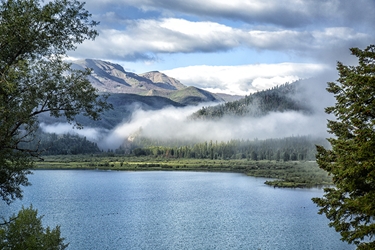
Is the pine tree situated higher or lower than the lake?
higher

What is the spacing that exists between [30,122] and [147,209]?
2954 inches

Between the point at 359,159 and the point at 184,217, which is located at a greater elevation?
the point at 359,159

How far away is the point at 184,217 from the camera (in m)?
84.6

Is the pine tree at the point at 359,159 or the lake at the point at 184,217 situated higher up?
the pine tree at the point at 359,159

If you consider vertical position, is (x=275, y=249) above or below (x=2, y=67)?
below

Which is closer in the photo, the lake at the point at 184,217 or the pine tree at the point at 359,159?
the pine tree at the point at 359,159

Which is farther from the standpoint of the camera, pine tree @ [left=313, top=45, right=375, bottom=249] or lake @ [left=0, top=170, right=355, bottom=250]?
lake @ [left=0, top=170, right=355, bottom=250]

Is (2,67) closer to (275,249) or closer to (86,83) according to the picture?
(86,83)

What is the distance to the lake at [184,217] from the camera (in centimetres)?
6412

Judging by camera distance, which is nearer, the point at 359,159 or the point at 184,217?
the point at 359,159

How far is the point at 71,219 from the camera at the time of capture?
80.4 metres

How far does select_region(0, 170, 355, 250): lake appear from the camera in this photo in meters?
64.1

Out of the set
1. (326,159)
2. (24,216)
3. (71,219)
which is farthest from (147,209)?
(326,159)

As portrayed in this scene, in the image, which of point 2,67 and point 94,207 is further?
point 94,207
